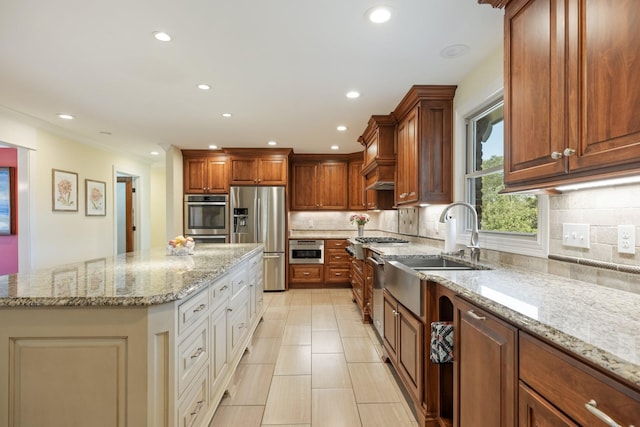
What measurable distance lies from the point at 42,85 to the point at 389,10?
10.2ft

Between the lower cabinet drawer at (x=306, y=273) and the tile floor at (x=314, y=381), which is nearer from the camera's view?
the tile floor at (x=314, y=381)

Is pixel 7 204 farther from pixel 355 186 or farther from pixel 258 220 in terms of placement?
pixel 355 186

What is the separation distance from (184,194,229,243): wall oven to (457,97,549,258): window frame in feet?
12.6

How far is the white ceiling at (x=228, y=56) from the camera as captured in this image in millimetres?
1760

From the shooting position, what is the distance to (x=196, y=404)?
5.07 ft

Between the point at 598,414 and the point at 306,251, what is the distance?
468 centimetres

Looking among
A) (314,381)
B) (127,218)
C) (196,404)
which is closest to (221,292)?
(196,404)

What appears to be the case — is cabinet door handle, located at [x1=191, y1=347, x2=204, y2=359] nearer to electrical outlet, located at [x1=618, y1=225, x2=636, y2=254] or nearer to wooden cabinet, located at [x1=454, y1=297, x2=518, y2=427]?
wooden cabinet, located at [x1=454, y1=297, x2=518, y2=427]

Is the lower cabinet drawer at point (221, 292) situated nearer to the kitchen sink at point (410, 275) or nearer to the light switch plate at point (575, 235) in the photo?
the kitchen sink at point (410, 275)

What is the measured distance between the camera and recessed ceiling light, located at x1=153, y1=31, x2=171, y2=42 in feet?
6.44

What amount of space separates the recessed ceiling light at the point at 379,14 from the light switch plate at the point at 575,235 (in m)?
1.52

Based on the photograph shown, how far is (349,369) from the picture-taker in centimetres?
250

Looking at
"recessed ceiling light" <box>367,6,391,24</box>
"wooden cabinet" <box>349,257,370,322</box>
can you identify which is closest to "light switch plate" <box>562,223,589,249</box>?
"recessed ceiling light" <box>367,6,391,24</box>

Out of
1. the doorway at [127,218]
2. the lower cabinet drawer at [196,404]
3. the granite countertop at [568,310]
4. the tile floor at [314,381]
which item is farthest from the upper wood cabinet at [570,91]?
the doorway at [127,218]
